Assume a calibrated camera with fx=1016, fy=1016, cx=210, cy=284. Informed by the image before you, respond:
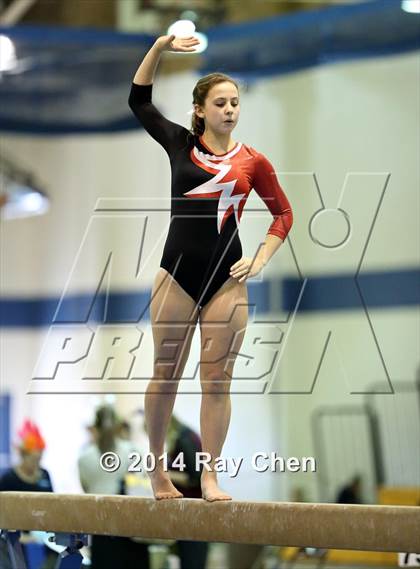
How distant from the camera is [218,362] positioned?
309 cm

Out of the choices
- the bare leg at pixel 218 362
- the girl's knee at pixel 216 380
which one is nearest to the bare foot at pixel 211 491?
the bare leg at pixel 218 362

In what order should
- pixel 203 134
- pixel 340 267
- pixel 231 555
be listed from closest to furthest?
pixel 203 134, pixel 231 555, pixel 340 267

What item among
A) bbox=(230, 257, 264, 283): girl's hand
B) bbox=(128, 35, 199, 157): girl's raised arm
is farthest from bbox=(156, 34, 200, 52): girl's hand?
bbox=(230, 257, 264, 283): girl's hand

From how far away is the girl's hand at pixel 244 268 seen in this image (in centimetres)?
308

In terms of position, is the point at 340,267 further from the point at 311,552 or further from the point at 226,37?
the point at 311,552

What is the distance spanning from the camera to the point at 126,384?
3.74 m

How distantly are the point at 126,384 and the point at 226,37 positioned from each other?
3565mm

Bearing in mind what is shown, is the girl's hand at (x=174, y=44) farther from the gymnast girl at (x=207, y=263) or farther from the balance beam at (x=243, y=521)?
the balance beam at (x=243, y=521)

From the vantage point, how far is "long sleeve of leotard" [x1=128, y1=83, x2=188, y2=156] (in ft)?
10.5

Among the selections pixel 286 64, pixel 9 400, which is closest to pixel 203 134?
pixel 286 64

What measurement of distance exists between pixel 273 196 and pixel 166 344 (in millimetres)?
574

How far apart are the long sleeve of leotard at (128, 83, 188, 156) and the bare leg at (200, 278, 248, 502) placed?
48 centimetres

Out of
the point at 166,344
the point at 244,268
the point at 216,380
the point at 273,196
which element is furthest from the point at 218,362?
the point at 273,196

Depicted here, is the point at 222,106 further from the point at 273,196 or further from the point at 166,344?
the point at 166,344
